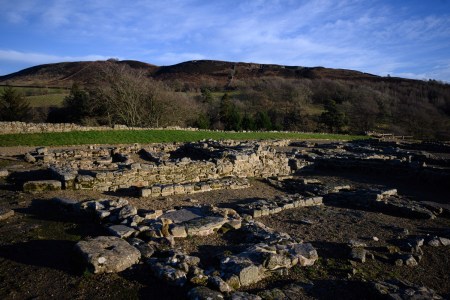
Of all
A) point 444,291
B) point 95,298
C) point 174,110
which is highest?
point 174,110

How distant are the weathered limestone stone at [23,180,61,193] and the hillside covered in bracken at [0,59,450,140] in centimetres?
2355

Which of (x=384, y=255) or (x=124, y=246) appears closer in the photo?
(x=124, y=246)

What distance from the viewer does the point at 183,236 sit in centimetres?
660

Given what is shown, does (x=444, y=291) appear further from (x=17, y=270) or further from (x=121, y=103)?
(x=121, y=103)

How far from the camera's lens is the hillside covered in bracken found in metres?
33.8

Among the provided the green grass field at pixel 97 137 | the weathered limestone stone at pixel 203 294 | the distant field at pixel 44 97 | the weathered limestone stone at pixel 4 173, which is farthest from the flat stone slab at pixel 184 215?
the distant field at pixel 44 97

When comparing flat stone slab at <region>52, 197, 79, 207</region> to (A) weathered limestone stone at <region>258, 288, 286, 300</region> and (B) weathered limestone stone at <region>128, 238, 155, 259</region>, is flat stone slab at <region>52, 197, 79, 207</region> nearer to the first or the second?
(B) weathered limestone stone at <region>128, 238, 155, 259</region>

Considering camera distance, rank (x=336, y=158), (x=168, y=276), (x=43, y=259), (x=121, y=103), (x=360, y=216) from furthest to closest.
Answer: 1. (x=121, y=103)
2. (x=336, y=158)
3. (x=360, y=216)
4. (x=43, y=259)
5. (x=168, y=276)

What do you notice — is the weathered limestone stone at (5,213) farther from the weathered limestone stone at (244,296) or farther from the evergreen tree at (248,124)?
the evergreen tree at (248,124)

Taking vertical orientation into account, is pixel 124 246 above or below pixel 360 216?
above

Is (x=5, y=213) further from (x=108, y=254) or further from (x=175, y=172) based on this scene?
(x=175, y=172)

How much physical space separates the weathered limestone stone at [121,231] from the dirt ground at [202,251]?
0.44 m

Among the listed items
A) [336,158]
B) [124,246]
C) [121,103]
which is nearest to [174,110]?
[121,103]

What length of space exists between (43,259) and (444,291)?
702 centimetres
